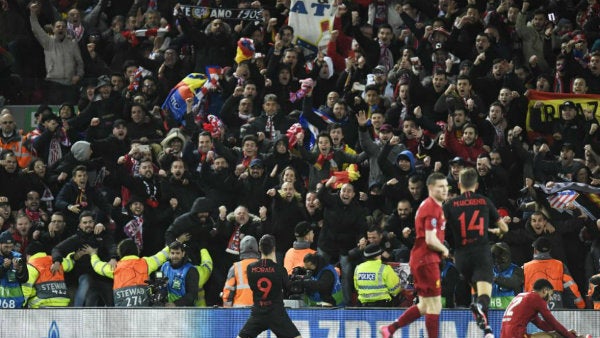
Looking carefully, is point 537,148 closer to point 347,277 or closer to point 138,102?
point 347,277

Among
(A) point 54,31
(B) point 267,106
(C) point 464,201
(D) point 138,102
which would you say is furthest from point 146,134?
(C) point 464,201

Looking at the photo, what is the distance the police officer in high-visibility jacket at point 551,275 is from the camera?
16.4m

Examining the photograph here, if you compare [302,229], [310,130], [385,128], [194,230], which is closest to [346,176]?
[385,128]

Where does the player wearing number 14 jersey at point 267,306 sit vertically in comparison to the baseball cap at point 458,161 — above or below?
below

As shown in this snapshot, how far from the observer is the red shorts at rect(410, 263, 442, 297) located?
13.3m

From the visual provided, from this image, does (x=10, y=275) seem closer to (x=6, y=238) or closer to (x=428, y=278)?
(x=6, y=238)

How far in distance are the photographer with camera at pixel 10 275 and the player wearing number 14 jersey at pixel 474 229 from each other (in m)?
Result: 6.40

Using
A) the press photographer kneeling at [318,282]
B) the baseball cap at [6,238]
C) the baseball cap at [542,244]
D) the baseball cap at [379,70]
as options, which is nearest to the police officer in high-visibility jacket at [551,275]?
the baseball cap at [542,244]

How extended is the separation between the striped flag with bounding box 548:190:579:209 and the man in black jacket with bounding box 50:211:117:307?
616 centimetres

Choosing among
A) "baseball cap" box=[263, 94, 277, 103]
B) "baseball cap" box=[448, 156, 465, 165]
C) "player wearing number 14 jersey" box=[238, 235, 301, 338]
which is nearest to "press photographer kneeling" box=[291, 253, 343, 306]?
"player wearing number 14 jersey" box=[238, 235, 301, 338]

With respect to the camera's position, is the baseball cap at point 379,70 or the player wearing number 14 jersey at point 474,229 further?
the baseball cap at point 379,70

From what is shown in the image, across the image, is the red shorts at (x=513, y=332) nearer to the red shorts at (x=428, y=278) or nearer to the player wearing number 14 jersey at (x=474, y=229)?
the player wearing number 14 jersey at (x=474, y=229)

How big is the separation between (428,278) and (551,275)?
3609 millimetres

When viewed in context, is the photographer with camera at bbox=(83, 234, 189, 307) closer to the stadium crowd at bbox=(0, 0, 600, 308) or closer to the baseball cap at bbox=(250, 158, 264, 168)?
the stadium crowd at bbox=(0, 0, 600, 308)
